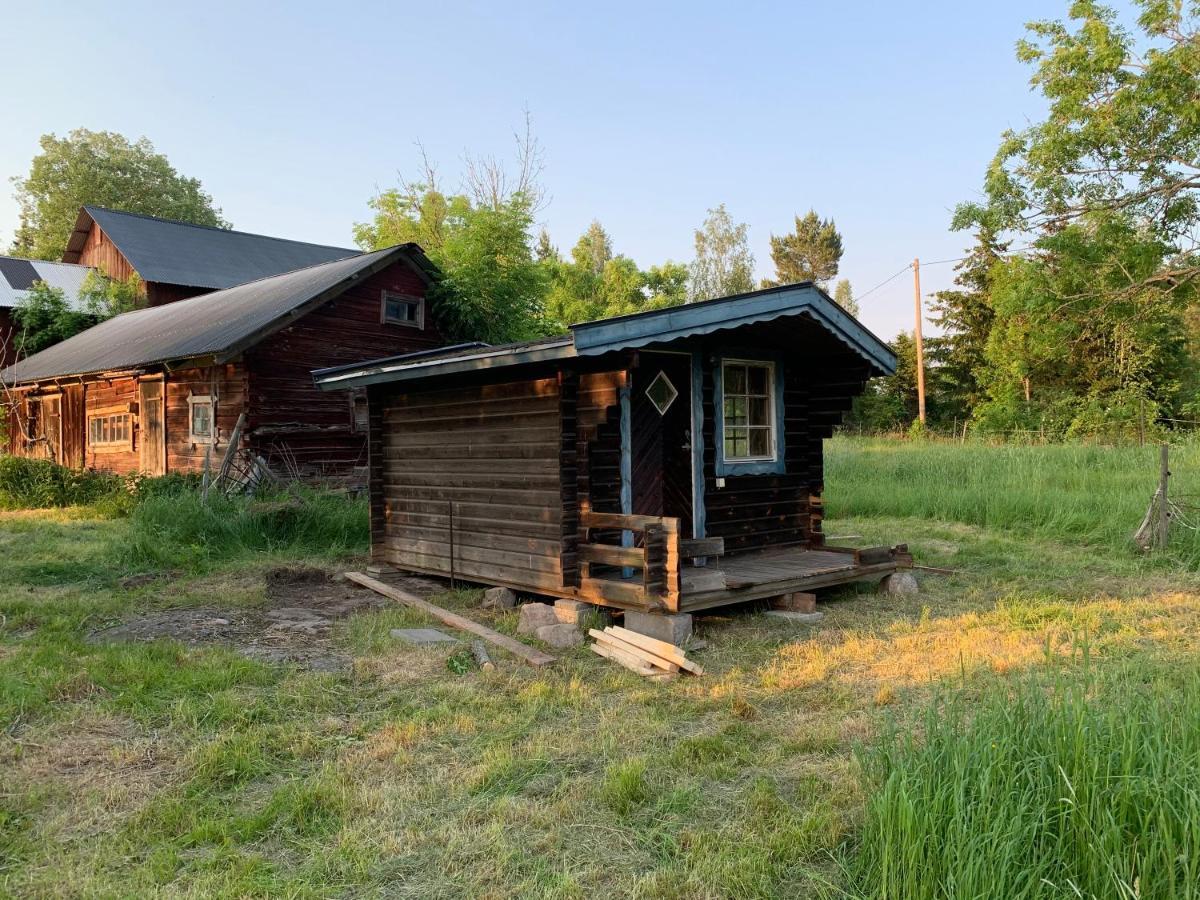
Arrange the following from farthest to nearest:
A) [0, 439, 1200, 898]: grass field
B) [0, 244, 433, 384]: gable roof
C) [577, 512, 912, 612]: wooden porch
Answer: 1. [0, 244, 433, 384]: gable roof
2. [577, 512, 912, 612]: wooden porch
3. [0, 439, 1200, 898]: grass field

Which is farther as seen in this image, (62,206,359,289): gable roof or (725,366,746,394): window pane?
(62,206,359,289): gable roof

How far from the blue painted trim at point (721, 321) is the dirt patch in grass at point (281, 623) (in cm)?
308

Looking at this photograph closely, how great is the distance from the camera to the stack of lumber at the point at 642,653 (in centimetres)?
572

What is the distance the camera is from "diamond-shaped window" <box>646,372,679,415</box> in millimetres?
8000

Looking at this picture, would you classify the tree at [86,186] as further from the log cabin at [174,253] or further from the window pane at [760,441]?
the window pane at [760,441]

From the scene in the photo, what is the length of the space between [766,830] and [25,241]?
58378mm

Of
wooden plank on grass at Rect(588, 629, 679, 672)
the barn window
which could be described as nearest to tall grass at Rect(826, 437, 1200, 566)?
the barn window

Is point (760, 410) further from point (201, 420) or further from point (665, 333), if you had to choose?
point (201, 420)

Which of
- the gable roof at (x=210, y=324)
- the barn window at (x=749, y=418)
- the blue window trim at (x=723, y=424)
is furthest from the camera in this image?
the gable roof at (x=210, y=324)

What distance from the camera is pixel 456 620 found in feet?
23.5

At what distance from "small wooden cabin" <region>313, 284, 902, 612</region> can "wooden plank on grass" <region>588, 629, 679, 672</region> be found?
0.38 m

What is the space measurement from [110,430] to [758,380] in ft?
54.6

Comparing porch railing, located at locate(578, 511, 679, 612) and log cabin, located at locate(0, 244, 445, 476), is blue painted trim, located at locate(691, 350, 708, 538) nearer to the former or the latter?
porch railing, located at locate(578, 511, 679, 612)

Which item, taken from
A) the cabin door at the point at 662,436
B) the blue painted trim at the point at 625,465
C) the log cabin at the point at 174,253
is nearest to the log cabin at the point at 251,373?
the log cabin at the point at 174,253
